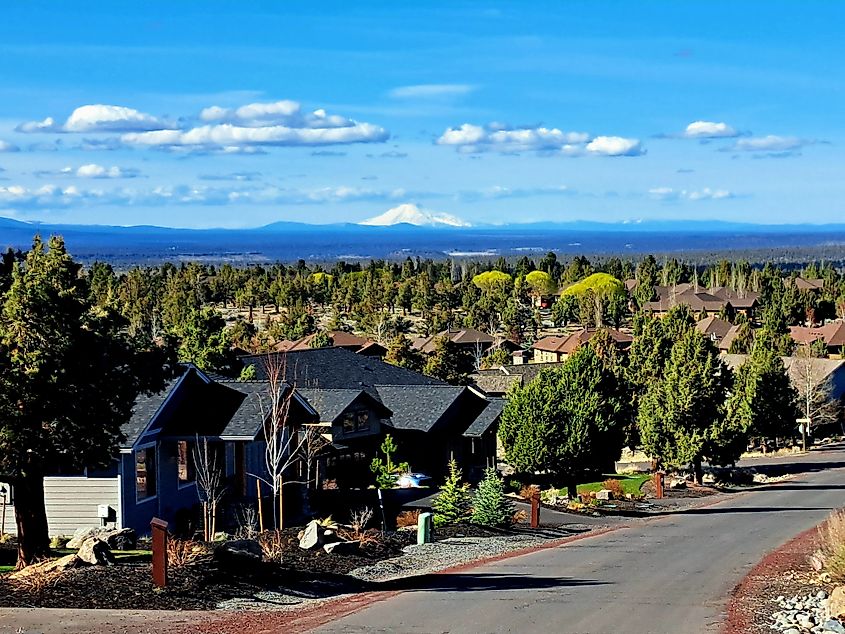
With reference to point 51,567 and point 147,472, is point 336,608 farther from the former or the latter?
point 147,472

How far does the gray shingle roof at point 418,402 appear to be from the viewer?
42688 millimetres

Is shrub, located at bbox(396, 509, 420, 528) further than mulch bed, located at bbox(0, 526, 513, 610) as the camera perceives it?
Yes

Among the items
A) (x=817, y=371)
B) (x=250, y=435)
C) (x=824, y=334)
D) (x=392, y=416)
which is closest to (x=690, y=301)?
(x=824, y=334)

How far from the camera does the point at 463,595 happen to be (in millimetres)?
17406

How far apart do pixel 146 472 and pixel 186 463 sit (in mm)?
1878

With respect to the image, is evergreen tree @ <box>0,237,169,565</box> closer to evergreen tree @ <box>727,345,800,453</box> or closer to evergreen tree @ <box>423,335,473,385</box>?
evergreen tree @ <box>727,345,800,453</box>

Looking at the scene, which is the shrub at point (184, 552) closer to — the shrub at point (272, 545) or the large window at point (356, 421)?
the shrub at point (272, 545)

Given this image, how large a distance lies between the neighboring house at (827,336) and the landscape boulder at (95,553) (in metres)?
79.4

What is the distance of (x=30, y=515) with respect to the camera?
63.7 feet

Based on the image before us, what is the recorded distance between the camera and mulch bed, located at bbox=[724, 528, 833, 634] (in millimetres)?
16031

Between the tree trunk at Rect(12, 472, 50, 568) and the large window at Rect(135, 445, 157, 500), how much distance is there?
7.30m

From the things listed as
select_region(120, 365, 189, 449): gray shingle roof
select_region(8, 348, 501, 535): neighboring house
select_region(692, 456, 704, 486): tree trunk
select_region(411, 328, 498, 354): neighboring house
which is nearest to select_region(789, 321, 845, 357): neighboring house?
select_region(411, 328, 498, 354): neighboring house

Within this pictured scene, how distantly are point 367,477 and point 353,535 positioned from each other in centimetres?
1792

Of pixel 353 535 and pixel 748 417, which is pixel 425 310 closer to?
pixel 748 417
